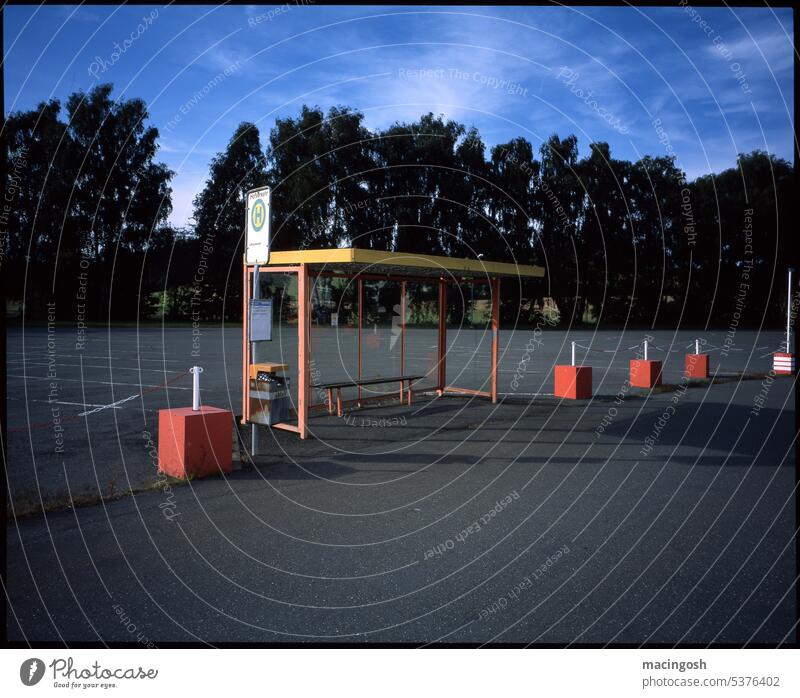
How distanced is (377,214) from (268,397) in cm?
3182

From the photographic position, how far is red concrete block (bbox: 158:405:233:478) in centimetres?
721

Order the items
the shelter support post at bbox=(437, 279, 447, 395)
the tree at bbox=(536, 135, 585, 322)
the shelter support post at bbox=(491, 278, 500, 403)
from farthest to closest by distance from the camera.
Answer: the tree at bbox=(536, 135, 585, 322)
the shelter support post at bbox=(437, 279, 447, 395)
the shelter support post at bbox=(491, 278, 500, 403)

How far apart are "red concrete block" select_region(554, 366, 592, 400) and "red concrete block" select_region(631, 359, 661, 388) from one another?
2056mm

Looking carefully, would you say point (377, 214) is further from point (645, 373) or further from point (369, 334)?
point (645, 373)

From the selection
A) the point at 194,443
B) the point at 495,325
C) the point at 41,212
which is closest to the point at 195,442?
the point at 194,443

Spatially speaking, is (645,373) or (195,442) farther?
(645,373)

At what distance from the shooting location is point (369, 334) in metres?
22.0

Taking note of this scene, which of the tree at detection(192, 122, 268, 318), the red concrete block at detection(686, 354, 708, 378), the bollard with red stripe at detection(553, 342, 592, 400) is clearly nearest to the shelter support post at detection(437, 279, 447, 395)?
the bollard with red stripe at detection(553, 342, 592, 400)

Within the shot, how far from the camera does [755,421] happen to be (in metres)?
11.3

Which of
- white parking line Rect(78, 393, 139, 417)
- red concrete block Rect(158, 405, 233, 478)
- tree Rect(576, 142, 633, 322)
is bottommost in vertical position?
white parking line Rect(78, 393, 139, 417)

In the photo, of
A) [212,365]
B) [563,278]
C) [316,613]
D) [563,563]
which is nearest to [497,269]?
[563,563]

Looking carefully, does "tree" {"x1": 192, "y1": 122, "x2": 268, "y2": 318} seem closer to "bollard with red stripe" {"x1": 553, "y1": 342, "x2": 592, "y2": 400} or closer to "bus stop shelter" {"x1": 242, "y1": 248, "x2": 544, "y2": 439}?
"bus stop shelter" {"x1": 242, "y1": 248, "x2": 544, "y2": 439}

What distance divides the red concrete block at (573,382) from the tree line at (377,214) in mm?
22423

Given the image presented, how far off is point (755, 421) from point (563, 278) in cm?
4121
